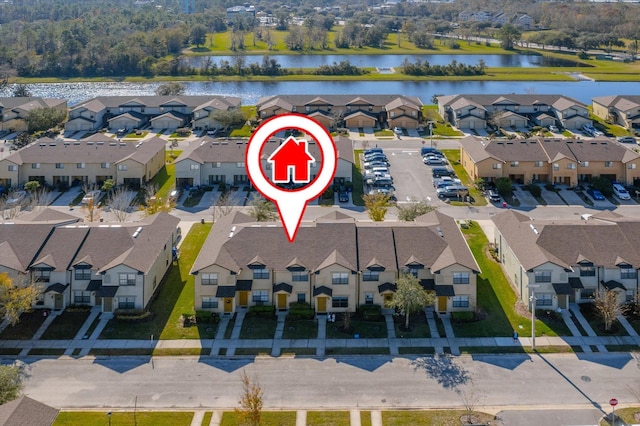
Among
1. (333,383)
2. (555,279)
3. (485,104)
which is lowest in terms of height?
(333,383)

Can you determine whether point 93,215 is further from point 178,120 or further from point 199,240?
point 178,120

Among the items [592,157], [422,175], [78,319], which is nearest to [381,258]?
[78,319]

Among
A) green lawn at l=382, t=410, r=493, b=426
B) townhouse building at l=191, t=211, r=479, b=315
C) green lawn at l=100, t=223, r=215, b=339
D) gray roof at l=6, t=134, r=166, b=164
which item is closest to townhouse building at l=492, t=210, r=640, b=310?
townhouse building at l=191, t=211, r=479, b=315

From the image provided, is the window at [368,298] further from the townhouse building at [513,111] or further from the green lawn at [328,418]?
the townhouse building at [513,111]

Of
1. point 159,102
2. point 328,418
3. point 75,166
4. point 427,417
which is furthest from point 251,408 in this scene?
point 159,102

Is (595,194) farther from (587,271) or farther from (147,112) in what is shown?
(147,112)
